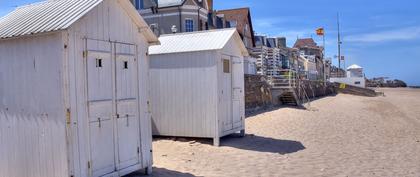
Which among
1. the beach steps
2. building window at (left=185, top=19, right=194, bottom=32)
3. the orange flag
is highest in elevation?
the orange flag

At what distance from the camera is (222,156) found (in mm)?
10484

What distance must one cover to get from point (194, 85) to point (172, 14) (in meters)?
25.2

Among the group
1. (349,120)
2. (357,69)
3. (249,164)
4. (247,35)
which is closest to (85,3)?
(249,164)

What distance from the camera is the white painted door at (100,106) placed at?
260 inches

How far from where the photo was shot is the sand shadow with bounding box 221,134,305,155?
11.6 m

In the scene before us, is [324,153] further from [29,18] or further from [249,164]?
[29,18]

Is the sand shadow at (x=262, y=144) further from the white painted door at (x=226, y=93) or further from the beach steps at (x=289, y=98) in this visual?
the beach steps at (x=289, y=98)

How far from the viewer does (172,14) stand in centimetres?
3606

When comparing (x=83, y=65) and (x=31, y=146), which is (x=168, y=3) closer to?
(x=83, y=65)

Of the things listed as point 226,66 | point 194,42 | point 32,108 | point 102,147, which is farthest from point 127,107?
point 226,66

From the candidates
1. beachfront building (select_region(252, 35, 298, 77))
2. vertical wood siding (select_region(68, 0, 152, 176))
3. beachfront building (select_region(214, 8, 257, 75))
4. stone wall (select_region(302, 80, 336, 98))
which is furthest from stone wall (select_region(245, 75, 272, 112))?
beachfront building (select_region(214, 8, 257, 75))

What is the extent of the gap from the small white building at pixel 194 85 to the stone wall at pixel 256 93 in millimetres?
8282

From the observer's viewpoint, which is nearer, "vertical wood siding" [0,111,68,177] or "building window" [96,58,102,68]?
"vertical wood siding" [0,111,68,177]

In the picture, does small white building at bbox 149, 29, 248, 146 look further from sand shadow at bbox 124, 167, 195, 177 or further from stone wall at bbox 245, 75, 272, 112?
stone wall at bbox 245, 75, 272, 112
